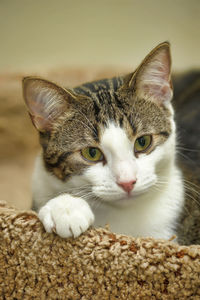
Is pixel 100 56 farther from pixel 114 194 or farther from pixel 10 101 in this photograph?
pixel 114 194

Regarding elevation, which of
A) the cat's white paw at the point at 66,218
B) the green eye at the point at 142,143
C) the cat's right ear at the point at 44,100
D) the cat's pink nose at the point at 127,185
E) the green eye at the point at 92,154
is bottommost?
the cat's white paw at the point at 66,218

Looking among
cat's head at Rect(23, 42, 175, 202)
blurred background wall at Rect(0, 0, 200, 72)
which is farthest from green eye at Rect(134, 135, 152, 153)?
blurred background wall at Rect(0, 0, 200, 72)

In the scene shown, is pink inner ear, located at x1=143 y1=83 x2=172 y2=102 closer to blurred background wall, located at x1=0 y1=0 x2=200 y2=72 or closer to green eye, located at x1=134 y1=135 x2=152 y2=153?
green eye, located at x1=134 y1=135 x2=152 y2=153

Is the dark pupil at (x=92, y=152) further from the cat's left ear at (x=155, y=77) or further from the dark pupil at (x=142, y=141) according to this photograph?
the cat's left ear at (x=155, y=77)

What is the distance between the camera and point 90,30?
295cm

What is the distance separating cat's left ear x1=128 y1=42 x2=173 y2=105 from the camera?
1303mm

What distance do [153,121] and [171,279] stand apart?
2.00ft

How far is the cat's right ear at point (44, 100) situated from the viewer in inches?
49.8

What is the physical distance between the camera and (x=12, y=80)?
266cm

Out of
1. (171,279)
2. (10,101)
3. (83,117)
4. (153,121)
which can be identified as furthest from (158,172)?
(10,101)

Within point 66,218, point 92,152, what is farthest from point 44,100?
point 66,218

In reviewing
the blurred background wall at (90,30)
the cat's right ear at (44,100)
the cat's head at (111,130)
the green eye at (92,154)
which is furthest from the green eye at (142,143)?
the blurred background wall at (90,30)

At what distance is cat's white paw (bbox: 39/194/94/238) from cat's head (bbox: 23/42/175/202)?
0.14 m

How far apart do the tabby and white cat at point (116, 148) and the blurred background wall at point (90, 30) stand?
63.4 inches
